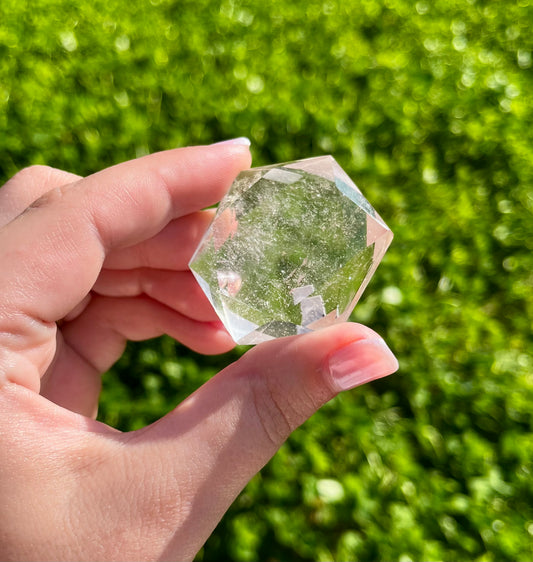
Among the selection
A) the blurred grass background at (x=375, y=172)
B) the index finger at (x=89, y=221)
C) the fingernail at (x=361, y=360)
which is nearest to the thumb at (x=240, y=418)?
the fingernail at (x=361, y=360)

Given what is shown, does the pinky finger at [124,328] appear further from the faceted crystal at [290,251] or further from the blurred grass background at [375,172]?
the faceted crystal at [290,251]

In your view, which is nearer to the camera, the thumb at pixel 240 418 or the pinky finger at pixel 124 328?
the thumb at pixel 240 418

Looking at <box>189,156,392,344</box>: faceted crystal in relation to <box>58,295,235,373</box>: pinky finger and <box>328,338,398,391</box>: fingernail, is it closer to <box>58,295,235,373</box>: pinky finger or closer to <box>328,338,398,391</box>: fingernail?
<box>328,338,398,391</box>: fingernail

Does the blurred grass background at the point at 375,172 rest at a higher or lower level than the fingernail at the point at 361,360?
lower

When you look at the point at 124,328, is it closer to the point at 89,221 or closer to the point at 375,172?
the point at 89,221

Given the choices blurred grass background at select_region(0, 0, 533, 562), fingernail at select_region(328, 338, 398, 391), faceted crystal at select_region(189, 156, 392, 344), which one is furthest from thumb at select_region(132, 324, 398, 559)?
blurred grass background at select_region(0, 0, 533, 562)

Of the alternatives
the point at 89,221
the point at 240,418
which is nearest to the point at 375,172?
the point at 89,221

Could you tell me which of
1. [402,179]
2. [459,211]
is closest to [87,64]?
[402,179]

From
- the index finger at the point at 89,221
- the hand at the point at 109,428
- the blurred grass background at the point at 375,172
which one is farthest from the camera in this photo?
the blurred grass background at the point at 375,172
